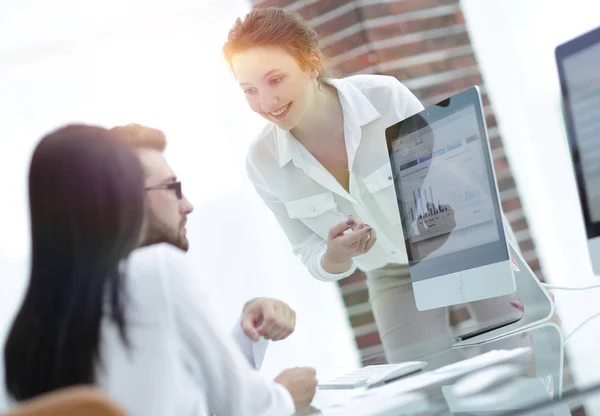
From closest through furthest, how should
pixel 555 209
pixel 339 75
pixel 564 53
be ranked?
pixel 564 53 < pixel 339 75 < pixel 555 209

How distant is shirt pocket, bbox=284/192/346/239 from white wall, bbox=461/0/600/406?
1133mm

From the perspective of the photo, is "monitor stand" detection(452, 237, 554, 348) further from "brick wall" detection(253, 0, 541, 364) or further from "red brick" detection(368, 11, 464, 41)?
"red brick" detection(368, 11, 464, 41)

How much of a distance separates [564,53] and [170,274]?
0.91m

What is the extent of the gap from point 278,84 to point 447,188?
97 centimetres

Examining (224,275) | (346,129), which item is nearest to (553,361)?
(346,129)

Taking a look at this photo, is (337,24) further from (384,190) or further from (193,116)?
(384,190)

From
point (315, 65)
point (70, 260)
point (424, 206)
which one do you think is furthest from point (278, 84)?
point (70, 260)

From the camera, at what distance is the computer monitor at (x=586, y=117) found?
5.08 feet

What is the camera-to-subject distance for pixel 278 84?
262cm

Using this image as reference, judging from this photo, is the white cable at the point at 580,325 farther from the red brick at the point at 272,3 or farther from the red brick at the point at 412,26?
the red brick at the point at 272,3

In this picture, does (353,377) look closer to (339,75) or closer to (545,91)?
(339,75)

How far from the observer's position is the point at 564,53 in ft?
5.30

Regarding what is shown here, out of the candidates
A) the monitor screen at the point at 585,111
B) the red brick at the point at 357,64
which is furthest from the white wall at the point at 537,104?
the monitor screen at the point at 585,111

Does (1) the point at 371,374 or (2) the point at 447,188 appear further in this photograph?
(2) the point at 447,188
